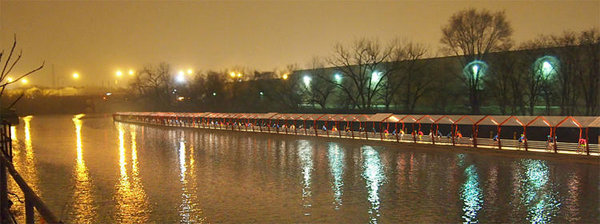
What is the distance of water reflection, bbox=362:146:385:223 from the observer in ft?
45.0

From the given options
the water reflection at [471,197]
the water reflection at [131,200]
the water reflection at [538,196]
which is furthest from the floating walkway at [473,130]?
the water reflection at [131,200]

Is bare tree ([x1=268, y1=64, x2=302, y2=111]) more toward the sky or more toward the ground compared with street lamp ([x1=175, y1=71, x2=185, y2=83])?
more toward the ground

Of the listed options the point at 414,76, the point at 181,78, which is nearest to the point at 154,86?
the point at 181,78

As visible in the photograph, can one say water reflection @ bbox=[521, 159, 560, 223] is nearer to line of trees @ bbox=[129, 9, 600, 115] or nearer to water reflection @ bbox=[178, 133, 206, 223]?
water reflection @ bbox=[178, 133, 206, 223]

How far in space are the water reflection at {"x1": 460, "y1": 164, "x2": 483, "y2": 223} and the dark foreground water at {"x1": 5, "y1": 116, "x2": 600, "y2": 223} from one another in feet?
0.11

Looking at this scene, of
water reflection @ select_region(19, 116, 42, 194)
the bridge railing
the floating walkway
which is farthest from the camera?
the floating walkway

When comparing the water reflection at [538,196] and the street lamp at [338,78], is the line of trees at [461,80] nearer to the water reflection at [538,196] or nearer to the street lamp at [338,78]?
the street lamp at [338,78]

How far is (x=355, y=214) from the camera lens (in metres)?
13.1

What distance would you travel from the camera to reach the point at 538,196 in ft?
50.6

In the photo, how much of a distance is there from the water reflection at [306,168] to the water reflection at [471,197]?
4.39 metres

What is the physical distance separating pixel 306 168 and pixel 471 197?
871 centimetres

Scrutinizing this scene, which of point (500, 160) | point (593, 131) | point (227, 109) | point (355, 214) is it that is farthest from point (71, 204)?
point (227, 109)


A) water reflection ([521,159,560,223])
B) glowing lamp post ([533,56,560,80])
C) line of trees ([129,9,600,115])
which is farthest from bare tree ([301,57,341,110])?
water reflection ([521,159,560,223])

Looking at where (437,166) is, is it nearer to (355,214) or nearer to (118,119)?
(355,214)
